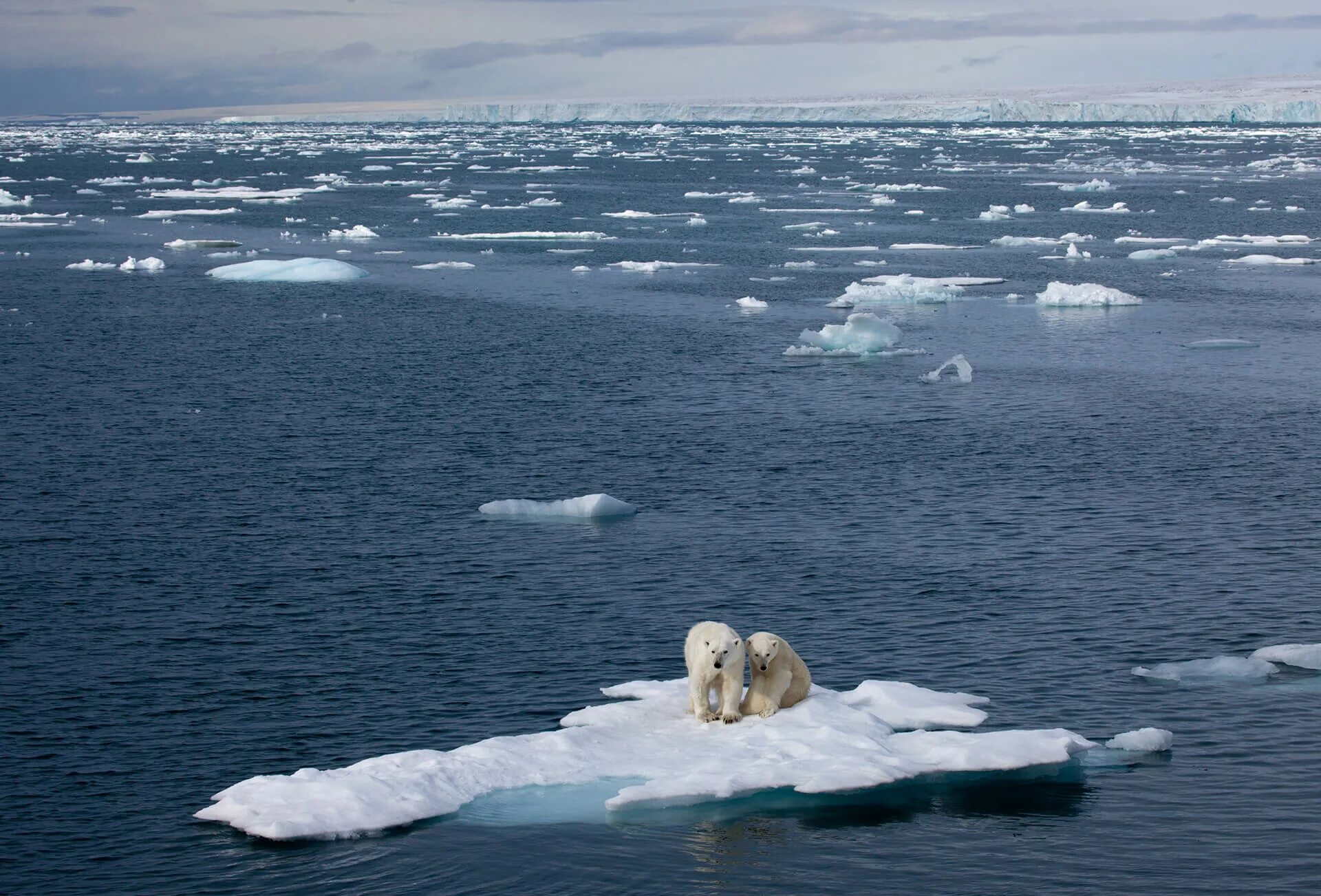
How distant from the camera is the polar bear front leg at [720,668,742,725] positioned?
1627 centimetres

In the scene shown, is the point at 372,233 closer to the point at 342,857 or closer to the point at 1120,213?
the point at 1120,213

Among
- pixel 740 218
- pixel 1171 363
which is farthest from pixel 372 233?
pixel 1171 363

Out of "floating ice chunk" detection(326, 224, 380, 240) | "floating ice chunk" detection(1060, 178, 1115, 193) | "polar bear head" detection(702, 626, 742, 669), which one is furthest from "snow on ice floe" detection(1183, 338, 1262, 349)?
"floating ice chunk" detection(1060, 178, 1115, 193)

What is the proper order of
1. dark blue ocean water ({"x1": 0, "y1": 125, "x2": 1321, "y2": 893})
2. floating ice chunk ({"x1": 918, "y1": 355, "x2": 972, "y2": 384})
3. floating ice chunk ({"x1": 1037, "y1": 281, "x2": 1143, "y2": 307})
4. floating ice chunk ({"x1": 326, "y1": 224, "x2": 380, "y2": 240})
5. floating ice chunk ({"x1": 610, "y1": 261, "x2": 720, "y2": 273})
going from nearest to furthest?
dark blue ocean water ({"x1": 0, "y1": 125, "x2": 1321, "y2": 893}) → floating ice chunk ({"x1": 918, "y1": 355, "x2": 972, "y2": 384}) → floating ice chunk ({"x1": 1037, "y1": 281, "x2": 1143, "y2": 307}) → floating ice chunk ({"x1": 610, "y1": 261, "x2": 720, "y2": 273}) → floating ice chunk ({"x1": 326, "y1": 224, "x2": 380, "y2": 240})

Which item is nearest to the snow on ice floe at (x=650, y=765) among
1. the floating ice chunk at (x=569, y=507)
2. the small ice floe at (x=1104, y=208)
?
the floating ice chunk at (x=569, y=507)

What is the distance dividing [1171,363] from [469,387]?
689 inches

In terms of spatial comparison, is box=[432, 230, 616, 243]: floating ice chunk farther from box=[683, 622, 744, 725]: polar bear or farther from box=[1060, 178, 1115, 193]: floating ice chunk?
box=[683, 622, 744, 725]: polar bear

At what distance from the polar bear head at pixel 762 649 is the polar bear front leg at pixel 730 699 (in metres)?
0.20

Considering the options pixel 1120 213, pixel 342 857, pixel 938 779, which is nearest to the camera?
pixel 342 857

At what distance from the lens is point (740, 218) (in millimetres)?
81500

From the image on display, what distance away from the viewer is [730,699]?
53.4 ft

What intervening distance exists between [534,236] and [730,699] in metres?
56.7

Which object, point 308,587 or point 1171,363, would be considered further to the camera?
point 1171,363

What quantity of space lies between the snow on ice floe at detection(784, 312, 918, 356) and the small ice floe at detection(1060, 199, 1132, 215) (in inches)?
1724
